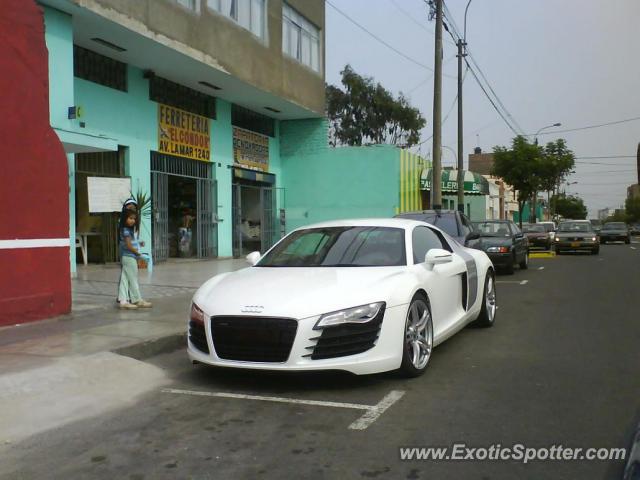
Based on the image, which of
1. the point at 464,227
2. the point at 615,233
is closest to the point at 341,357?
the point at 464,227

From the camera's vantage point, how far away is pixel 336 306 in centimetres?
498

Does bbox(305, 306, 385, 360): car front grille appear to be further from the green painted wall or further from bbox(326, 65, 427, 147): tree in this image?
bbox(326, 65, 427, 147): tree

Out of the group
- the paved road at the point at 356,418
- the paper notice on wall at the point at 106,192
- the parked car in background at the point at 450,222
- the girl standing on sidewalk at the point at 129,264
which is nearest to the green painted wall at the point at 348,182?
Result: the paper notice on wall at the point at 106,192

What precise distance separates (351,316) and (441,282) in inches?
66.0

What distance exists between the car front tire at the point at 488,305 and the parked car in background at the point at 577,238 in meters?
18.7

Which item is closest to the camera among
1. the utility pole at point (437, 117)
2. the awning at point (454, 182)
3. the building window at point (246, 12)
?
the building window at point (246, 12)

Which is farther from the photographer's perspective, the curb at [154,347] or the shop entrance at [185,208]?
the shop entrance at [185,208]

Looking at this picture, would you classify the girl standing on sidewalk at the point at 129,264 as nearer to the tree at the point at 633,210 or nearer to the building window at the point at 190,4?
the building window at the point at 190,4

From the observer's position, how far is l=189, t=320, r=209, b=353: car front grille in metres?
5.28

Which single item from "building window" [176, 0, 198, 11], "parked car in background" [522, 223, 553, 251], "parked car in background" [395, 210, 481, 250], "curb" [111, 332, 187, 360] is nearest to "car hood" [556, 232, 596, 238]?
"parked car in background" [522, 223, 553, 251]

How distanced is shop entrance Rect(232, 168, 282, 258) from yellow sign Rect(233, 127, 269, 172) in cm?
31

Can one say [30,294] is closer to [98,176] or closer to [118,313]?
[118,313]

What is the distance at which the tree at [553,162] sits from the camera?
35.7 m

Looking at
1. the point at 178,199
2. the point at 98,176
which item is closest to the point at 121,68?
the point at 98,176
